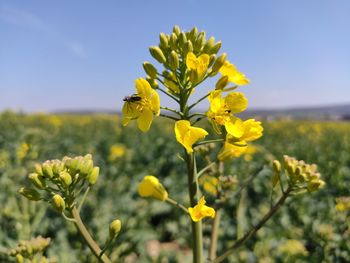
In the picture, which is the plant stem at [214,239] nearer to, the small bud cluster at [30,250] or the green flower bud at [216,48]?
the green flower bud at [216,48]

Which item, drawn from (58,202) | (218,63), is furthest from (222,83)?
(58,202)

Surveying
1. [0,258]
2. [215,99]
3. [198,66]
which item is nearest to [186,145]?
[215,99]

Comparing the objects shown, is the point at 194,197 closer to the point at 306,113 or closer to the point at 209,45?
the point at 209,45

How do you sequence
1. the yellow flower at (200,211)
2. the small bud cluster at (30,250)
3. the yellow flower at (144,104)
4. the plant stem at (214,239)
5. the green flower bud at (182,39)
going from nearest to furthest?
the yellow flower at (200,211), the yellow flower at (144,104), the green flower bud at (182,39), the plant stem at (214,239), the small bud cluster at (30,250)

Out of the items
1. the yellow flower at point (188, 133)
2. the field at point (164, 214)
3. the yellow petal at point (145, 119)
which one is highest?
the yellow petal at point (145, 119)

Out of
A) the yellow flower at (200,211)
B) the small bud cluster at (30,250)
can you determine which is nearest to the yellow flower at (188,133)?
the yellow flower at (200,211)

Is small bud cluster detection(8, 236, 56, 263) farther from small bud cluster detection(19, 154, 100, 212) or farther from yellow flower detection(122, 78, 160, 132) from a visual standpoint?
yellow flower detection(122, 78, 160, 132)

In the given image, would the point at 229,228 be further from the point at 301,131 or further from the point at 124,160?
the point at 301,131
